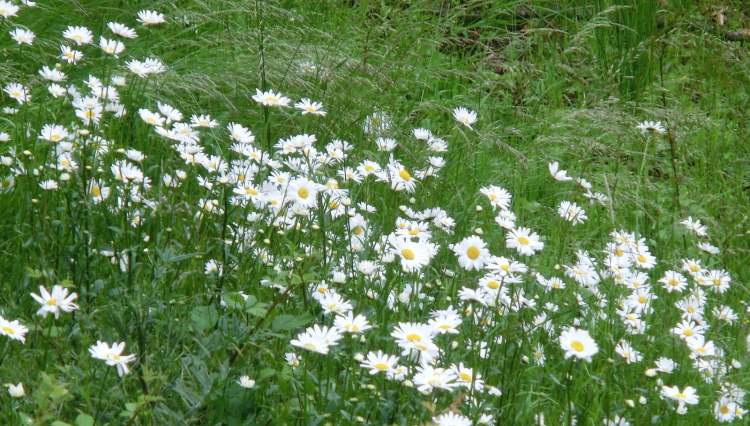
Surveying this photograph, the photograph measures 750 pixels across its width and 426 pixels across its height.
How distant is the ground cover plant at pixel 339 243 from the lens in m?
1.90

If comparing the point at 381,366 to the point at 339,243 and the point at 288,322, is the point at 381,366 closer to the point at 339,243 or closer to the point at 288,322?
the point at 288,322

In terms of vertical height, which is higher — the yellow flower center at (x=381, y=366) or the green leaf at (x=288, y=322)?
the green leaf at (x=288, y=322)

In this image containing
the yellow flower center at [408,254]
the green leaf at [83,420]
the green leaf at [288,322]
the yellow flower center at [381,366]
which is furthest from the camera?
the yellow flower center at [408,254]

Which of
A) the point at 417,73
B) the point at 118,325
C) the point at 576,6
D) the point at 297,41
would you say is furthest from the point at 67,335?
the point at 576,6

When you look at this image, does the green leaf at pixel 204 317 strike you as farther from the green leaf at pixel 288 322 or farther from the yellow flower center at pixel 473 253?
the yellow flower center at pixel 473 253

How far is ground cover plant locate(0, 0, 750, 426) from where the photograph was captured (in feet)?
6.24

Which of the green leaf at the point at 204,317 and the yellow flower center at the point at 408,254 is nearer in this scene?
the green leaf at the point at 204,317

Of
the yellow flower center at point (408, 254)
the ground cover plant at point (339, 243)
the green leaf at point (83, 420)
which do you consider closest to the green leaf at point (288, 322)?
the ground cover plant at point (339, 243)

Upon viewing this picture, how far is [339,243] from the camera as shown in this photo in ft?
9.03

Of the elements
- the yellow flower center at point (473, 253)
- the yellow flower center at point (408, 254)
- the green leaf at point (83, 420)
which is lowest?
the green leaf at point (83, 420)

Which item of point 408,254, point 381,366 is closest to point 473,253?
point 408,254

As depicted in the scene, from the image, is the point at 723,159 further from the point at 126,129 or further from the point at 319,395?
the point at 319,395

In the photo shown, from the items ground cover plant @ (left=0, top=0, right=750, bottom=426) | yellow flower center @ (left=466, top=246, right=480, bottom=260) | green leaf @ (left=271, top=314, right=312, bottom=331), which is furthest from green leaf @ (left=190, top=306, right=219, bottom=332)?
yellow flower center @ (left=466, top=246, right=480, bottom=260)

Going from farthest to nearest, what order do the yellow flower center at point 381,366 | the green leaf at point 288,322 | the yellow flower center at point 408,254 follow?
the yellow flower center at point 408,254, the green leaf at point 288,322, the yellow flower center at point 381,366
